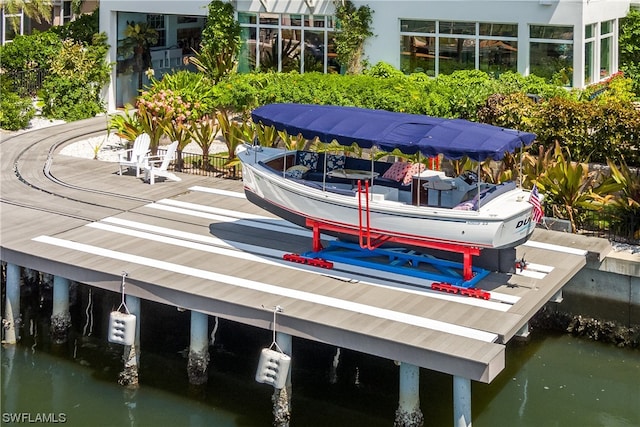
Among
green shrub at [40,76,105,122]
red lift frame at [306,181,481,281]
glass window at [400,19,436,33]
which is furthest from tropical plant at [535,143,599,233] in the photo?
green shrub at [40,76,105,122]

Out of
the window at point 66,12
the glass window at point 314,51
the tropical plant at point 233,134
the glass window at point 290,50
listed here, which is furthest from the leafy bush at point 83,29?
the tropical plant at point 233,134

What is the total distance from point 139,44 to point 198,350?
18.8 metres

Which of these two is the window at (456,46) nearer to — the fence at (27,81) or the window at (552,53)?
the window at (552,53)

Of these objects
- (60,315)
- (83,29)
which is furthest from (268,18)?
(60,315)

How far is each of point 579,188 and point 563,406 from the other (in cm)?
513

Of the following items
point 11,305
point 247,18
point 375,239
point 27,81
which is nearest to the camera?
point 375,239

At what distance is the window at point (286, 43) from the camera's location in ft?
103

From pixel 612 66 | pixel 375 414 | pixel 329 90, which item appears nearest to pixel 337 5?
pixel 329 90

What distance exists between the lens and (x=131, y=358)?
18.6m

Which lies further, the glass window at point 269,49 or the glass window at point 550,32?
the glass window at point 269,49

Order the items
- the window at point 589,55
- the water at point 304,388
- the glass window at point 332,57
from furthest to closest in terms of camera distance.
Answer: the glass window at point 332,57 < the window at point 589,55 < the water at point 304,388

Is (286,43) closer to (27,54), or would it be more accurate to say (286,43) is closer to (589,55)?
(27,54)

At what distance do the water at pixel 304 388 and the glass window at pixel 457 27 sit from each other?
10.6 meters

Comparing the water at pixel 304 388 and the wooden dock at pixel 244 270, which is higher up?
the wooden dock at pixel 244 270
